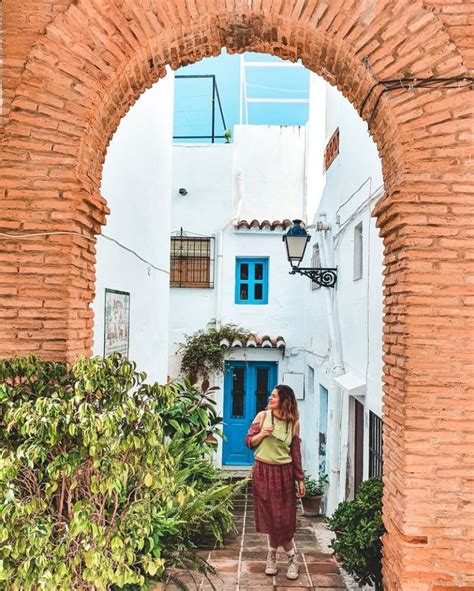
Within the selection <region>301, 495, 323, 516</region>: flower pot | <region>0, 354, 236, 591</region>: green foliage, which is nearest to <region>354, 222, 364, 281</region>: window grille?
<region>301, 495, 323, 516</region>: flower pot

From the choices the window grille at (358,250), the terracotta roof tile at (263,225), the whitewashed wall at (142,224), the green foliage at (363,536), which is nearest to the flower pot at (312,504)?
the whitewashed wall at (142,224)

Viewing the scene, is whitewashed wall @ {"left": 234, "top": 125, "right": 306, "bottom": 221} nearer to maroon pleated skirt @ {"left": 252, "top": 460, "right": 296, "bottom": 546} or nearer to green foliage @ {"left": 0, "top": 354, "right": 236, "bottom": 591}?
maroon pleated skirt @ {"left": 252, "top": 460, "right": 296, "bottom": 546}

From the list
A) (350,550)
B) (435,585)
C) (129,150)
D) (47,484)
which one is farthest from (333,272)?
(47,484)

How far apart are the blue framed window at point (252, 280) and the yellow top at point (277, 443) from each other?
22.4 ft

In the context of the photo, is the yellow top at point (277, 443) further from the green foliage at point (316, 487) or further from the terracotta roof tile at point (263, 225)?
the terracotta roof tile at point (263, 225)

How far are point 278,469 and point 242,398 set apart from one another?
676 cm

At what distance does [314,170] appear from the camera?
11.0 meters

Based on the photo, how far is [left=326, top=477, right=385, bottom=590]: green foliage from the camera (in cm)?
377

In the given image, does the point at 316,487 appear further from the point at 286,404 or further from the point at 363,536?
the point at 363,536

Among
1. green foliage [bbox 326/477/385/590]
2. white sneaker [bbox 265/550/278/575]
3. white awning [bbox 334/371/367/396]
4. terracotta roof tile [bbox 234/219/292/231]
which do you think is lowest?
white sneaker [bbox 265/550/278/575]

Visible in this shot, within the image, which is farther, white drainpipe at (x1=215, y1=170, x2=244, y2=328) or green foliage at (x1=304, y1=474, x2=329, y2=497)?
white drainpipe at (x1=215, y1=170, x2=244, y2=328)

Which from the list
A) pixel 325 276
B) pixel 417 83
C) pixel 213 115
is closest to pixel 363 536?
pixel 417 83

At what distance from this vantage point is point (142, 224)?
6484 mm

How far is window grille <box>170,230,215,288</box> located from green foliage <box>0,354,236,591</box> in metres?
8.18
